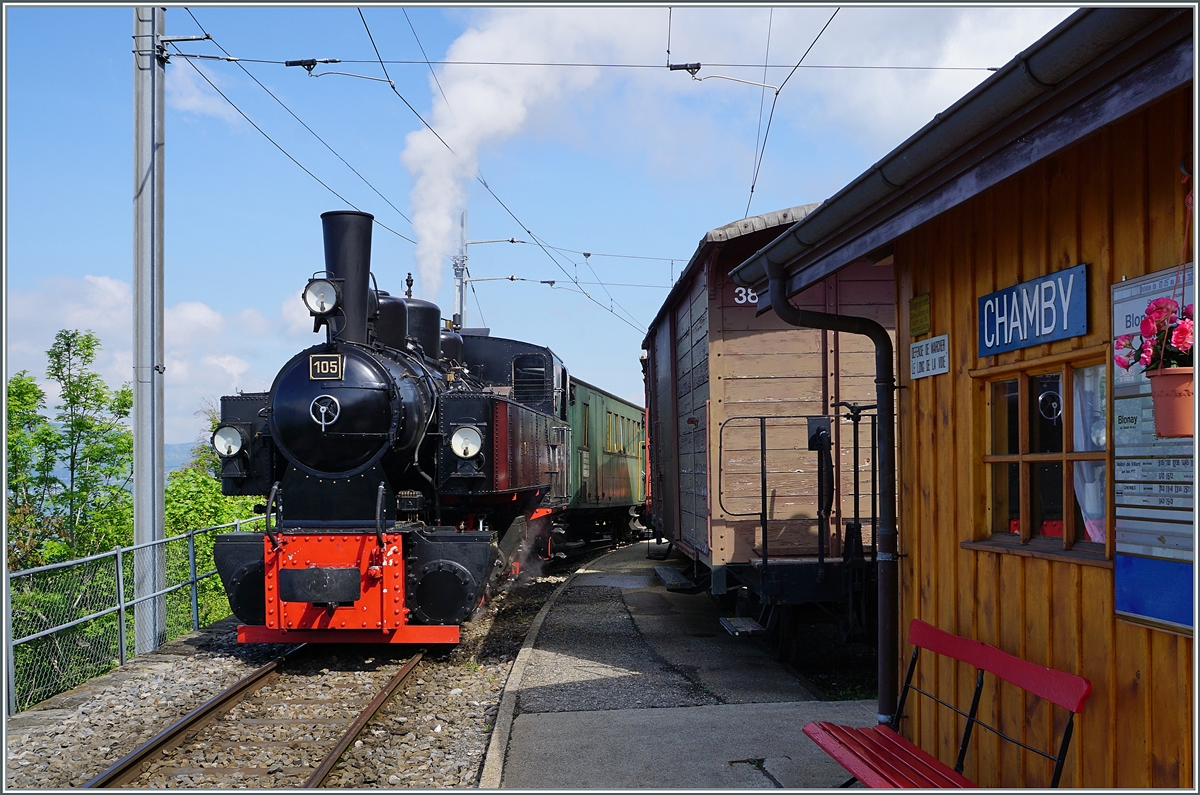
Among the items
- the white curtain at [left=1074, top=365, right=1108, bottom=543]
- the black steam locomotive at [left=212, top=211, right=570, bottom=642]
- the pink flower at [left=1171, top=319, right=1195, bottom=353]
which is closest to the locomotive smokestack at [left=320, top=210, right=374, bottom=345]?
the black steam locomotive at [left=212, top=211, right=570, bottom=642]

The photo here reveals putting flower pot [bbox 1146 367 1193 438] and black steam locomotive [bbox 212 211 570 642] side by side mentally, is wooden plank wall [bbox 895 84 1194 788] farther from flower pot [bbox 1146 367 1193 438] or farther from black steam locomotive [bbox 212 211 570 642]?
black steam locomotive [bbox 212 211 570 642]

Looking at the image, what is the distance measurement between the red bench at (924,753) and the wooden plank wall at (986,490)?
0.28 ft

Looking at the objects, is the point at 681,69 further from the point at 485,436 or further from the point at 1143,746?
the point at 1143,746

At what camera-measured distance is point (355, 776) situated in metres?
5.07

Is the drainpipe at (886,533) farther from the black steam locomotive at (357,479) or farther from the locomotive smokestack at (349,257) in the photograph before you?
the locomotive smokestack at (349,257)

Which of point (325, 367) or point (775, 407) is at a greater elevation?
point (325, 367)

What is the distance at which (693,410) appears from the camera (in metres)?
8.95

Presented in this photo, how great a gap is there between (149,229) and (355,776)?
610 cm

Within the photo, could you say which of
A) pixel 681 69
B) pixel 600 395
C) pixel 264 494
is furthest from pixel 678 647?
pixel 600 395

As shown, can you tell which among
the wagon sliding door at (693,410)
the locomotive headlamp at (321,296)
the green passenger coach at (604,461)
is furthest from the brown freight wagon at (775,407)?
the green passenger coach at (604,461)

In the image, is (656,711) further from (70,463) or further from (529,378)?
(70,463)

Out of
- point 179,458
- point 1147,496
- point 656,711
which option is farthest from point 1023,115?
point 179,458

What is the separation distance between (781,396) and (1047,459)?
395cm

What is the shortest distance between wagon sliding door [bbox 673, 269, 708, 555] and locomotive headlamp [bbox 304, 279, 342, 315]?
312 centimetres
